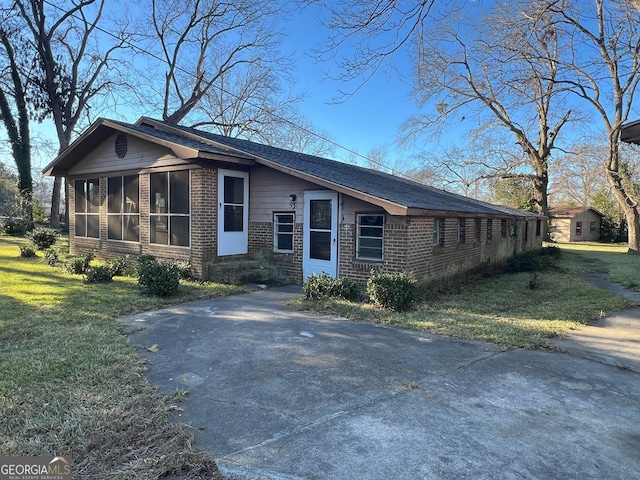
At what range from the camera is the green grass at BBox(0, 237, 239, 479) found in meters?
2.66

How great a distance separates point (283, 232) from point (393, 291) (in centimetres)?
395

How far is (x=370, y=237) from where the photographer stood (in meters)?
8.79

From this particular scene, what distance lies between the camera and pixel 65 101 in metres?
25.2

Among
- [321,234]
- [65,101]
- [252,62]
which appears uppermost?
[252,62]

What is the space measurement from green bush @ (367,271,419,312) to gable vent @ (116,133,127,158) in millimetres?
8240

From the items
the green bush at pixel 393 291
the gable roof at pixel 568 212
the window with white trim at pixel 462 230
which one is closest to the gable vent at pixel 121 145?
the green bush at pixel 393 291

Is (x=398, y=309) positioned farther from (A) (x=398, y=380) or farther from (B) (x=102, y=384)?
(B) (x=102, y=384)

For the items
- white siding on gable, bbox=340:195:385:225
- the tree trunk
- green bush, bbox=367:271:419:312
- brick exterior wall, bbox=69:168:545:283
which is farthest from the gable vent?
the tree trunk

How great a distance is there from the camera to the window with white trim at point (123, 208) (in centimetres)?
1138

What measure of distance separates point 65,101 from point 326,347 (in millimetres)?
27306

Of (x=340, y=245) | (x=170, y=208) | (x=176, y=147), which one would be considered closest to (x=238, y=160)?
(x=176, y=147)

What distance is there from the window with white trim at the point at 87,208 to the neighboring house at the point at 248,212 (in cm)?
6

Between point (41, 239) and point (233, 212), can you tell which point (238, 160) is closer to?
point (233, 212)

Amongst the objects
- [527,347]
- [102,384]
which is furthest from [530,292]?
[102,384]
